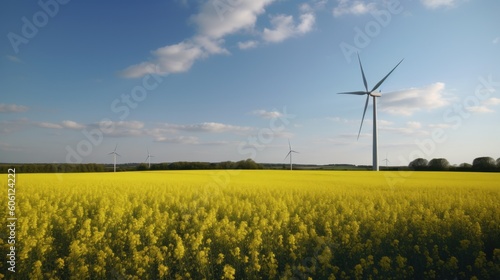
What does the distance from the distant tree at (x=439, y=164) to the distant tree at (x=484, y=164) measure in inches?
163

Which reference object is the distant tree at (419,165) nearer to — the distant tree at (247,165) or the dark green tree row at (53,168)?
the distant tree at (247,165)

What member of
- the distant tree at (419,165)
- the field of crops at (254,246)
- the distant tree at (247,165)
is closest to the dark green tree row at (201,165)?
the distant tree at (247,165)

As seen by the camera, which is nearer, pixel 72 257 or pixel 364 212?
pixel 72 257

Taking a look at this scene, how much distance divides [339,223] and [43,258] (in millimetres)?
8385

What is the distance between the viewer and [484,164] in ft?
181

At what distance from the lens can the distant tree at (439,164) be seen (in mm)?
56394

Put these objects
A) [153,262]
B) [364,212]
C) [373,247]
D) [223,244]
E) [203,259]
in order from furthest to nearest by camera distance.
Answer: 1. [364,212]
2. [373,247]
3. [223,244]
4. [153,262]
5. [203,259]

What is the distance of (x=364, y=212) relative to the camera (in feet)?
37.1

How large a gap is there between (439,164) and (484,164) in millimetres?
6646

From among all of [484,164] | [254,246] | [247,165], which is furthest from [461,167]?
[254,246]

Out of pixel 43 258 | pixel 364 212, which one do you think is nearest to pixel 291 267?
pixel 364 212

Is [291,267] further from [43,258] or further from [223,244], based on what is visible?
[43,258]

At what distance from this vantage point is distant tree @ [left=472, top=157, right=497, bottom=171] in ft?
174

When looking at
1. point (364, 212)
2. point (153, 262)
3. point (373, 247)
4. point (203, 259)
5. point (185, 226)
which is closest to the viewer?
point (203, 259)
